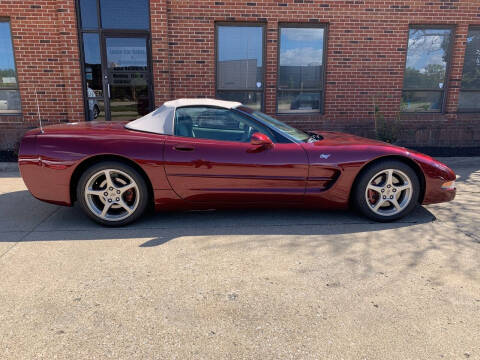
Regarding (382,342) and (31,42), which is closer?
(382,342)

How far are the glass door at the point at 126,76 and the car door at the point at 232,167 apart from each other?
4.48 m

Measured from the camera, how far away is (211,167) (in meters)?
3.87

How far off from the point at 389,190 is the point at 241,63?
523 centimetres

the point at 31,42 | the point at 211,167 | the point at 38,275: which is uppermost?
the point at 31,42

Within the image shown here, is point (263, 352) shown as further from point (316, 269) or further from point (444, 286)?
point (444, 286)

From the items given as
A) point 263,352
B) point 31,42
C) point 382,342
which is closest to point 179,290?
point 263,352

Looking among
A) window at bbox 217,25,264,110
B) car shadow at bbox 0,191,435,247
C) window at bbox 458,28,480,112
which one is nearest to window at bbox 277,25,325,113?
window at bbox 217,25,264,110

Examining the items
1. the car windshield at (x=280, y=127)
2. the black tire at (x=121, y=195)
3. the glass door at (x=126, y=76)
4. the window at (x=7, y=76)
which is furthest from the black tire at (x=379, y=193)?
the window at (x=7, y=76)

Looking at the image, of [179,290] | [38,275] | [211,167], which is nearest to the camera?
[179,290]

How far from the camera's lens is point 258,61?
8.26 meters

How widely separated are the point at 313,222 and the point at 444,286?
1547mm

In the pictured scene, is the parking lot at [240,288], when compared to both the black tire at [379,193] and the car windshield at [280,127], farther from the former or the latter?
the car windshield at [280,127]

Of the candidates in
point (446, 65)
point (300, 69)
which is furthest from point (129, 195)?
point (446, 65)

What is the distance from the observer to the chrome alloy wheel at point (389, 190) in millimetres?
4047
